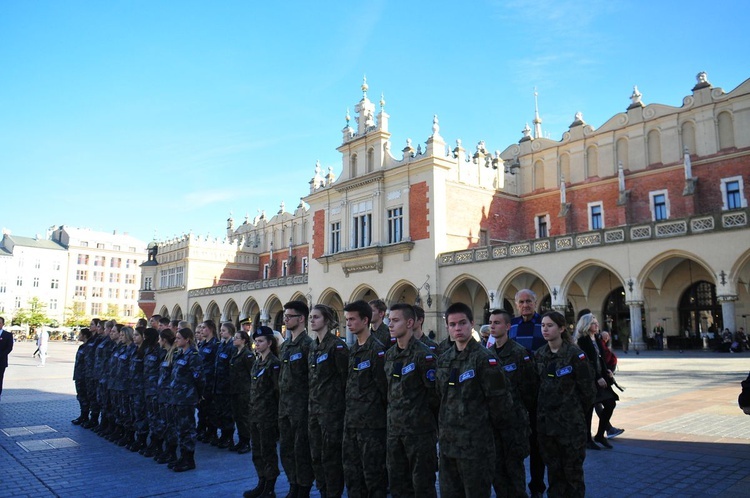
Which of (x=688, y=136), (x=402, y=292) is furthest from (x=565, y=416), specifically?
(x=688, y=136)

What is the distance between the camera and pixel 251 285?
139 ft

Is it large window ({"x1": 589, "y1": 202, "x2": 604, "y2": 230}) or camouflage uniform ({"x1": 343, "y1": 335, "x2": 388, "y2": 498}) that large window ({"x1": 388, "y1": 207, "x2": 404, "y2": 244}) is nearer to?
large window ({"x1": 589, "y1": 202, "x2": 604, "y2": 230})

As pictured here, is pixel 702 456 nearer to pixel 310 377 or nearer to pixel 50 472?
pixel 310 377

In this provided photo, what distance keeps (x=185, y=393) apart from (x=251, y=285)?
35940mm

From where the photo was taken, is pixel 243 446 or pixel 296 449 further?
pixel 243 446

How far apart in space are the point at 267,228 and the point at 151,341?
4463cm

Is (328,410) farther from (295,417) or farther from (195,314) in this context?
(195,314)

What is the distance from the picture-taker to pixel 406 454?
4.44m

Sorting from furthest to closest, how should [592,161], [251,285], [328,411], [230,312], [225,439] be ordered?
[230,312] → [251,285] → [592,161] → [225,439] → [328,411]

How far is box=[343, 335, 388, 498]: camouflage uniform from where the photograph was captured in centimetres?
473

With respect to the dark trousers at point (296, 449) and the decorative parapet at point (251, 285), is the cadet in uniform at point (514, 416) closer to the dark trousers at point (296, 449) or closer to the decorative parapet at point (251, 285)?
the dark trousers at point (296, 449)

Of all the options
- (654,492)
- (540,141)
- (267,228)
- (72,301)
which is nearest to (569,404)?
→ (654,492)

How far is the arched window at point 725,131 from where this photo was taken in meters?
25.9

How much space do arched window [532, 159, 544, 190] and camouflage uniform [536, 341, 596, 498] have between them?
96.8 ft
